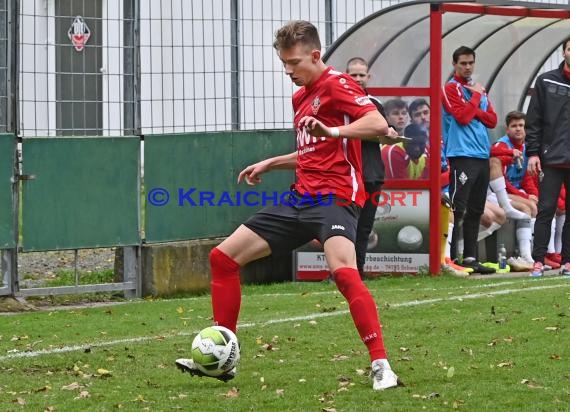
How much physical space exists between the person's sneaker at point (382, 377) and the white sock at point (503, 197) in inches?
316

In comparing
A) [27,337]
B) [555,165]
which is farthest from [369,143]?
[27,337]

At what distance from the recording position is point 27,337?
10.0m

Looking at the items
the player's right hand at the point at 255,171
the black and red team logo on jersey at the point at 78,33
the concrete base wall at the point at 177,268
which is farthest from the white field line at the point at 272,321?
the black and red team logo on jersey at the point at 78,33

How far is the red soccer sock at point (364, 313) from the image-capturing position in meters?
7.43

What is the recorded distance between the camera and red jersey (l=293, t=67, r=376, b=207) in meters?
7.73

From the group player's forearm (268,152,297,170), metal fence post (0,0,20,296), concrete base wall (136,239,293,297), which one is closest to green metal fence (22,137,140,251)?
metal fence post (0,0,20,296)

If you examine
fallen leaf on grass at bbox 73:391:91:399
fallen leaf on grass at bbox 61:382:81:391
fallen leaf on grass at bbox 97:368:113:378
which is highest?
fallen leaf on grass at bbox 97:368:113:378

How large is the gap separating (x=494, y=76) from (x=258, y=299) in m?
5.82

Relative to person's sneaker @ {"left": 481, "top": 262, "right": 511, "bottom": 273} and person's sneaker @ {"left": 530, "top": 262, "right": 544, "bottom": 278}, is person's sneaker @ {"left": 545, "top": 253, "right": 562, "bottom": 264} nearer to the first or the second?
person's sneaker @ {"left": 481, "top": 262, "right": 511, "bottom": 273}

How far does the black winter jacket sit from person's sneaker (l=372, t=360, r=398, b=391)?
608cm

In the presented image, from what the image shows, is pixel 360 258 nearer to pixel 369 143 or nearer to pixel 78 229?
pixel 369 143

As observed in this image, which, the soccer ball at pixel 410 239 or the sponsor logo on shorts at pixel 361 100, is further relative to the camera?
the soccer ball at pixel 410 239

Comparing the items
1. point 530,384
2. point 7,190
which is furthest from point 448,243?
point 530,384

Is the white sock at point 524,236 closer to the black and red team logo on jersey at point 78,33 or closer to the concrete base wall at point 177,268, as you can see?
the concrete base wall at point 177,268
